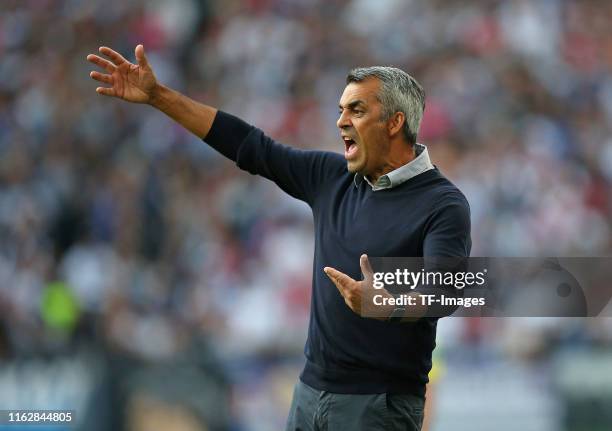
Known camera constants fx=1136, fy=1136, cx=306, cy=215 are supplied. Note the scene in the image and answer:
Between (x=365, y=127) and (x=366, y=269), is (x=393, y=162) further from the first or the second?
(x=366, y=269)

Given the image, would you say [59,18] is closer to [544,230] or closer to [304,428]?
[544,230]

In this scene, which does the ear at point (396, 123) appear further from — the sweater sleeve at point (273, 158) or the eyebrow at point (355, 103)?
the sweater sleeve at point (273, 158)

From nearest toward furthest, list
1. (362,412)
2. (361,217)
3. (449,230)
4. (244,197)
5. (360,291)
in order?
(360,291)
(449,230)
(362,412)
(361,217)
(244,197)

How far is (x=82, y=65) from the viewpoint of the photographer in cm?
1145

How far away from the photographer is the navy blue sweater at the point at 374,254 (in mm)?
3723

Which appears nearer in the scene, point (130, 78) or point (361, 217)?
point (361, 217)

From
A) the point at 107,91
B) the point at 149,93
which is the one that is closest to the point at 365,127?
the point at 149,93

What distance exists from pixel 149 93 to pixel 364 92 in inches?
33.2

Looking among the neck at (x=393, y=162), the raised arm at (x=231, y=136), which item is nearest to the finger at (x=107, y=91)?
the raised arm at (x=231, y=136)

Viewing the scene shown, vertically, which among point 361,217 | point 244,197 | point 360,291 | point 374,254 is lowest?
point 360,291

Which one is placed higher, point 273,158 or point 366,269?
point 273,158

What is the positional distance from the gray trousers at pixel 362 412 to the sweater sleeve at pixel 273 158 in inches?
30.4

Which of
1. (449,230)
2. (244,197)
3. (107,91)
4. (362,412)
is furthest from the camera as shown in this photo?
(244,197)

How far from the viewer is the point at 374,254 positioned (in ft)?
12.4
